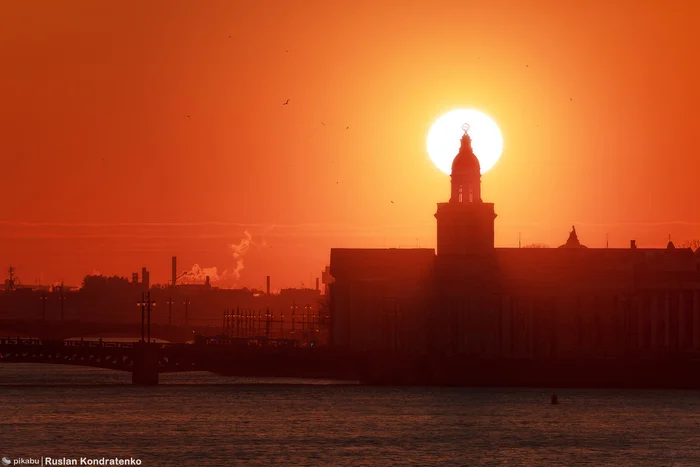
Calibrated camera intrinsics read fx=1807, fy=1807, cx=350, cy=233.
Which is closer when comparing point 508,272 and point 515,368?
point 515,368

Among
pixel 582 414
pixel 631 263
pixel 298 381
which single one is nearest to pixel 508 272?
pixel 631 263

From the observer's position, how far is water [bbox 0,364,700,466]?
8962 centimetres

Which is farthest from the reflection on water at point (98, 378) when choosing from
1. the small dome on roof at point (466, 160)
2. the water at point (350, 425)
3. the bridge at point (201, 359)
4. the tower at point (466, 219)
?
the small dome on roof at point (466, 160)

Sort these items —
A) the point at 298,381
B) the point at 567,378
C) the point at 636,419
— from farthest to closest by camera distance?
the point at 298,381
the point at 567,378
the point at 636,419

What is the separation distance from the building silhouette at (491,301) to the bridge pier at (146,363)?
69.3 ft

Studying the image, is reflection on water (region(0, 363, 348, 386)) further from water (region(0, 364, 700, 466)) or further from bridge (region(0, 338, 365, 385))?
water (region(0, 364, 700, 466))

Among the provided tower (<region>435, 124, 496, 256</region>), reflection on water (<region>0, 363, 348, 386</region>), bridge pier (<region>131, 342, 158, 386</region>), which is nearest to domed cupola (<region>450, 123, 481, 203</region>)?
tower (<region>435, 124, 496, 256</region>)

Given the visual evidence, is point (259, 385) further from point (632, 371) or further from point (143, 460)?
point (143, 460)

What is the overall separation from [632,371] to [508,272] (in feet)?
75.3

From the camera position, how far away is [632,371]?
136125 mm

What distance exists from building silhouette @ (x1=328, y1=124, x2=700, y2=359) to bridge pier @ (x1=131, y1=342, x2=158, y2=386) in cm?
2112

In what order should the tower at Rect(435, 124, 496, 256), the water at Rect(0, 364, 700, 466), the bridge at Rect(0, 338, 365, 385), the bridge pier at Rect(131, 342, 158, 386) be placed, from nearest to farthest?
the water at Rect(0, 364, 700, 466), the bridge pier at Rect(131, 342, 158, 386), the bridge at Rect(0, 338, 365, 385), the tower at Rect(435, 124, 496, 256)

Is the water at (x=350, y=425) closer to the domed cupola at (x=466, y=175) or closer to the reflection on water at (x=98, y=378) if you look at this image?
the reflection on water at (x=98, y=378)

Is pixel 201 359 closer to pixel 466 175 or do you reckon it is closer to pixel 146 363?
pixel 146 363
